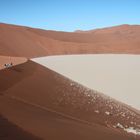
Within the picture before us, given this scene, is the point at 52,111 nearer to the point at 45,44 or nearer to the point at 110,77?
the point at 110,77

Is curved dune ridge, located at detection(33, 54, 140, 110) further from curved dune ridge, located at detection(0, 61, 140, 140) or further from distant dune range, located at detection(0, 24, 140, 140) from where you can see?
curved dune ridge, located at detection(0, 61, 140, 140)

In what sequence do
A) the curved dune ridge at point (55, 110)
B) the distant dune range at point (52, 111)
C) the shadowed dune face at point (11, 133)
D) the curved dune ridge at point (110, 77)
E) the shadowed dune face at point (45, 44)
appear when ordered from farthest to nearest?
the shadowed dune face at point (45, 44) < the curved dune ridge at point (110, 77) < the curved dune ridge at point (55, 110) < the distant dune range at point (52, 111) < the shadowed dune face at point (11, 133)

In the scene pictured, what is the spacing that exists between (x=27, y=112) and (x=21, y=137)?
65.1 inches

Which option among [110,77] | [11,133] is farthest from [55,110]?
[110,77]

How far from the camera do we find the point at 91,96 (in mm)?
12086

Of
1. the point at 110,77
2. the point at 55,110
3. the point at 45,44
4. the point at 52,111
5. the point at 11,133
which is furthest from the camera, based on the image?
the point at 45,44

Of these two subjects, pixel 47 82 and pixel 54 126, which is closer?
pixel 54 126

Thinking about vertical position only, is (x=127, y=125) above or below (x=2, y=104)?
below

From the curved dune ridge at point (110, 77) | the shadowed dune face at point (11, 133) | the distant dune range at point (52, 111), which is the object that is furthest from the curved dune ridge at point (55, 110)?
the curved dune ridge at point (110, 77)

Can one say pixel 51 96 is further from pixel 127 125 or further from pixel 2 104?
pixel 2 104

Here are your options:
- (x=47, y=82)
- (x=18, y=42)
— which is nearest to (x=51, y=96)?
(x=47, y=82)

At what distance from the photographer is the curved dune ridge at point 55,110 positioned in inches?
254

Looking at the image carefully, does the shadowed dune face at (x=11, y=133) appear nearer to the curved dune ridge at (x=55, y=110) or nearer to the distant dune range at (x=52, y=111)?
the distant dune range at (x=52, y=111)

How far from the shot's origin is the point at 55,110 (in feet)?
28.6
